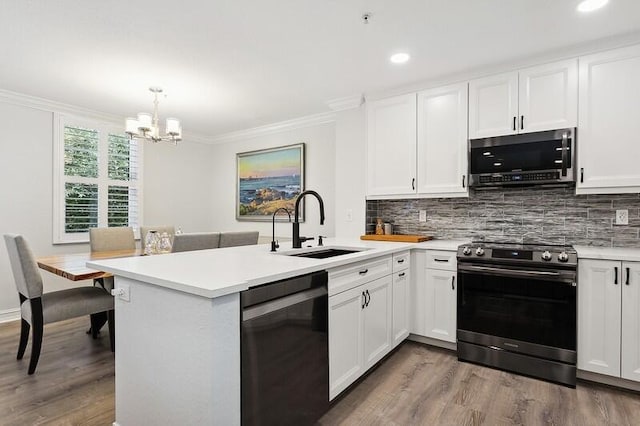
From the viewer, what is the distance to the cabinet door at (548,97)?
260 centimetres

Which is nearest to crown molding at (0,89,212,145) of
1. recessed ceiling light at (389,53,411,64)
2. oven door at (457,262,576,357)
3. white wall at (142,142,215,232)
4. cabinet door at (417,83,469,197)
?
white wall at (142,142,215,232)

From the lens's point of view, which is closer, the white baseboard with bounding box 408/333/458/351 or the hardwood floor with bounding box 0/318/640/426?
the hardwood floor with bounding box 0/318/640/426

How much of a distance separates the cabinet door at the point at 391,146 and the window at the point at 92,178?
3.25 m

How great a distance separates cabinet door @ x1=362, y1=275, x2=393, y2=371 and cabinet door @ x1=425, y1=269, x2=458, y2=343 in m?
0.51

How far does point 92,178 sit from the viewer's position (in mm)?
4258

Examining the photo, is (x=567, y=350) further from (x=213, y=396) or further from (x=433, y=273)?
(x=213, y=396)

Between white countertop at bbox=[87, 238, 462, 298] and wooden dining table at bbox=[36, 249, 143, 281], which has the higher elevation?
white countertop at bbox=[87, 238, 462, 298]

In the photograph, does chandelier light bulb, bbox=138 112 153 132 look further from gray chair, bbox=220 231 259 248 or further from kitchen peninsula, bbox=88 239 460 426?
kitchen peninsula, bbox=88 239 460 426

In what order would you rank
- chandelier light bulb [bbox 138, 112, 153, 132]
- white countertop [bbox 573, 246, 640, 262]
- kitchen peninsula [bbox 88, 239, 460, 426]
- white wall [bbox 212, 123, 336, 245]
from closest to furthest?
kitchen peninsula [bbox 88, 239, 460, 426] → white countertop [bbox 573, 246, 640, 262] → chandelier light bulb [bbox 138, 112, 153, 132] → white wall [bbox 212, 123, 336, 245]

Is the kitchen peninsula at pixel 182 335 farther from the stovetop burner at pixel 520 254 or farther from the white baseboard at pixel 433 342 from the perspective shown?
the white baseboard at pixel 433 342

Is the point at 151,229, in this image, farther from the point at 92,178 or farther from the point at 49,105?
the point at 49,105

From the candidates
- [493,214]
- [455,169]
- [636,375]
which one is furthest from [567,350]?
[455,169]

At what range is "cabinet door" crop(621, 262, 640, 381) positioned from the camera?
2.21 meters

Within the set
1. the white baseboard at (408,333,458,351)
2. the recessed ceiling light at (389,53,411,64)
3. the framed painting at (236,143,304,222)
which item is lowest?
the white baseboard at (408,333,458,351)
